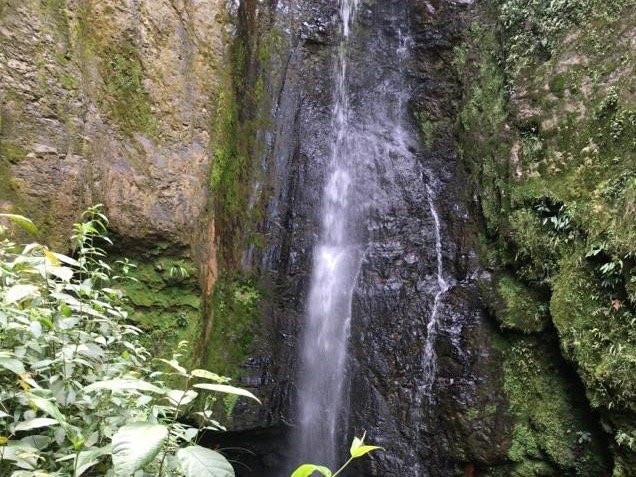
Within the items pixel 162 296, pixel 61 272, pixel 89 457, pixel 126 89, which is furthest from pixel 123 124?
pixel 89 457

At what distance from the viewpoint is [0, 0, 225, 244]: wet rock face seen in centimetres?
408

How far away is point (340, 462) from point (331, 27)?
7286 mm

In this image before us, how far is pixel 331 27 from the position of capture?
28.0 feet

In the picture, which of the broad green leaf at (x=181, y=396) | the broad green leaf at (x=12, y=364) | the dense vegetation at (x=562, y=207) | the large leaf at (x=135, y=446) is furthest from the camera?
the dense vegetation at (x=562, y=207)

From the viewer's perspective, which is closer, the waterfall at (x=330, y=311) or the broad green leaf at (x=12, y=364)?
the broad green leaf at (x=12, y=364)

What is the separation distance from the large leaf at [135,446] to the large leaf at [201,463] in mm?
110

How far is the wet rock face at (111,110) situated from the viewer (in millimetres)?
4078

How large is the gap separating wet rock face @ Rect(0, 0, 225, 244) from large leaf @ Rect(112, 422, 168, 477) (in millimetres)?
3356

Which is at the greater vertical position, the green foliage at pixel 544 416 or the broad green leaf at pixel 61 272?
the broad green leaf at pixel 61 272

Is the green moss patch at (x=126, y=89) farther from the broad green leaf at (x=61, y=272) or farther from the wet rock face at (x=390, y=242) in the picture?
the broad green leaf at (x=61, y=272)

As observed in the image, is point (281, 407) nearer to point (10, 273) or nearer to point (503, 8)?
point (10, 273)

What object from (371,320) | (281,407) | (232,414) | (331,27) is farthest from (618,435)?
(331,27)

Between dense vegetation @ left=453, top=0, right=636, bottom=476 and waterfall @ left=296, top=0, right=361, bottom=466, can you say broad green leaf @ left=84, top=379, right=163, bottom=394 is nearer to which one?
dense vegetation @ left=453, top=0, right=636, bottom=476

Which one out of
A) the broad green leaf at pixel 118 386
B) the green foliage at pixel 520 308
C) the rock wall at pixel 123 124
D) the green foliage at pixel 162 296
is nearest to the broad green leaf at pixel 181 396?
the broad green leaf at pixel 118 386
